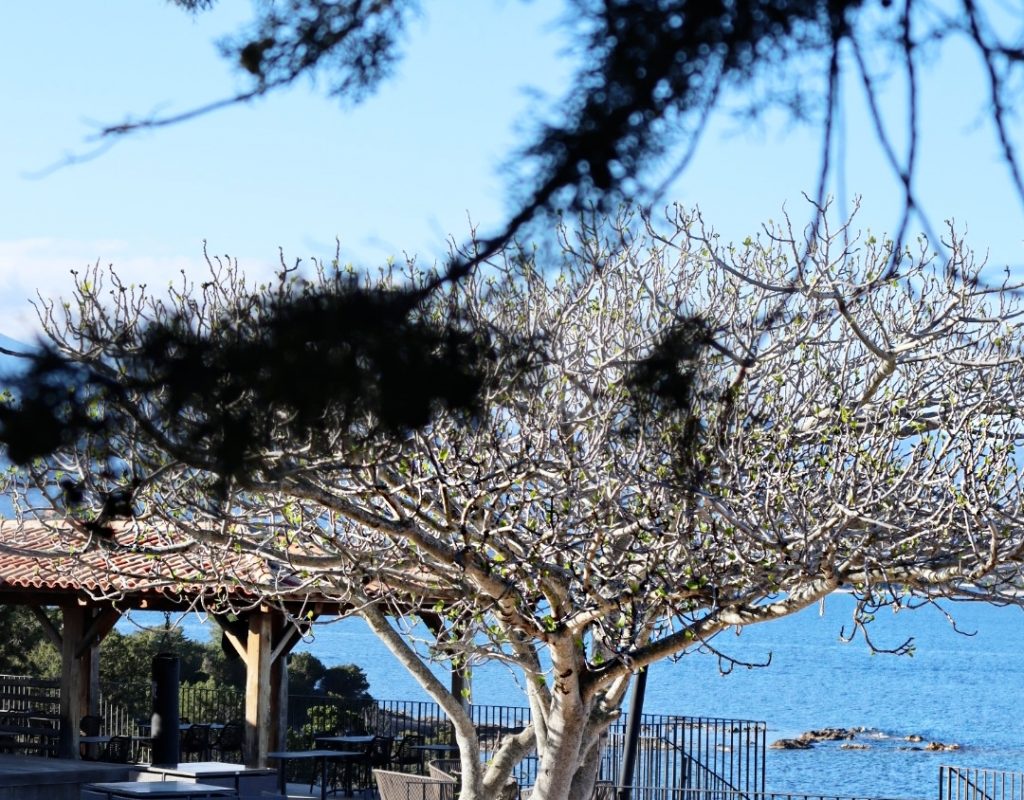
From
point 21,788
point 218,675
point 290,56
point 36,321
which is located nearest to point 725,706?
point 218,675

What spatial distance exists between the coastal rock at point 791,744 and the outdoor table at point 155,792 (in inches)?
1802

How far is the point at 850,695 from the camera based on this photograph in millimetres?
90750

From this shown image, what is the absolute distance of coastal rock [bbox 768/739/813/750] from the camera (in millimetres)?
56188

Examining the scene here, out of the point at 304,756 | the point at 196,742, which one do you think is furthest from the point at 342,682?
the point at 304,756

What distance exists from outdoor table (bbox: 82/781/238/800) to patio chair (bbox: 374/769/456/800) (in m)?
1.64

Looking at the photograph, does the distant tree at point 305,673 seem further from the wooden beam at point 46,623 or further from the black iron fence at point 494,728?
the wooden beam at point 46,623

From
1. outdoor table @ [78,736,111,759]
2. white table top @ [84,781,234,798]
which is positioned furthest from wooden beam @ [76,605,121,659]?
white table top @ [84,781,234,798]

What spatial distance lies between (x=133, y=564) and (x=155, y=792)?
199 inches

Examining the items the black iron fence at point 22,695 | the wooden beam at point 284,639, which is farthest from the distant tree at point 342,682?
the wooden beam at point 284,639

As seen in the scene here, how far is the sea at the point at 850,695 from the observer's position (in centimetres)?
5069

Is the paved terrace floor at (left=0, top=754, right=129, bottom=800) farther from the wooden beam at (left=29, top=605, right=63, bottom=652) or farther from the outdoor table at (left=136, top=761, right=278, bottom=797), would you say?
the wooden beam at (left=29, top=605, right=63, bottom=652)

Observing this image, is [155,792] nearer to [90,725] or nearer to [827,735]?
[90,725]

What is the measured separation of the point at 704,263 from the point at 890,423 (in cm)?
216

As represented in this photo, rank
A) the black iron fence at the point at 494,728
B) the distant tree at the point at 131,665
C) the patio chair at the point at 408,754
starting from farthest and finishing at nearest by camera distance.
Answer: the distant tree at the point at 131,665 < the patio chair at the point at 408,754 < the black iron fence at the point at 494,728
